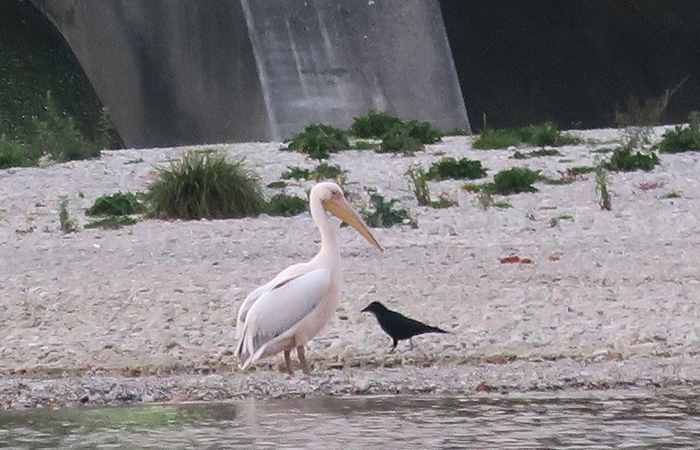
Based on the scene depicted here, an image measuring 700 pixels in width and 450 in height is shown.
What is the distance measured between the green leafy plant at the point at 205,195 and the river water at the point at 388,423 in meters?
5.95

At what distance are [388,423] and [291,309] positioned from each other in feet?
4.14

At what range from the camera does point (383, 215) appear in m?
13.4

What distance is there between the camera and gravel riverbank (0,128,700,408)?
8539mm

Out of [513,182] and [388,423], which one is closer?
[388,423]

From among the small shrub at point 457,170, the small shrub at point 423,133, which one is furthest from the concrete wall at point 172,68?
the small shrub at point 457,170

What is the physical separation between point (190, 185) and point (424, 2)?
7.40 metres

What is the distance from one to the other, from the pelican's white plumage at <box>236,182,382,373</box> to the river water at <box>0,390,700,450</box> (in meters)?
0.42

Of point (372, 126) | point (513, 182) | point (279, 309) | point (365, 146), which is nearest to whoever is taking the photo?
point (279, 309)

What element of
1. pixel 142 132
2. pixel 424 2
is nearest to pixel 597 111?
pixel 424 2

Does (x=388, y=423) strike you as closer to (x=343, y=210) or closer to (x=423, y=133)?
(x=343, y=210)

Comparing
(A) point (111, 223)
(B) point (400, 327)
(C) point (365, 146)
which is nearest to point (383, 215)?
(A) point (111, 223)

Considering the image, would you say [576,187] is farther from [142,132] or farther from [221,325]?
[142,132]

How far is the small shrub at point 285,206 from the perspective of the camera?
1405cm

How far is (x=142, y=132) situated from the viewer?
21.2 metres
